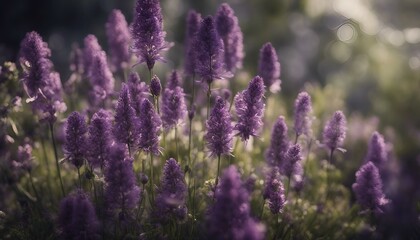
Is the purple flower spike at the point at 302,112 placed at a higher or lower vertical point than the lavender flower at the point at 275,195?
higher

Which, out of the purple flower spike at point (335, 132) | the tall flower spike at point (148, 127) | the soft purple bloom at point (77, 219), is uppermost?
the purple flower spike at point (335, 132)

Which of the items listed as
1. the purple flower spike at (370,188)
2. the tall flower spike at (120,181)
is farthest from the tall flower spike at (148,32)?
the purple flower spike at (370,188)

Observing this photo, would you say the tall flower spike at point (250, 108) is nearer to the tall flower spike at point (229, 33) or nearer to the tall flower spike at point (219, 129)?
the tall flower spike at point (219, 129)

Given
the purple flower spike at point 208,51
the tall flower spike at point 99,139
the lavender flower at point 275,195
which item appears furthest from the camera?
the purple flower spike at point 208,51

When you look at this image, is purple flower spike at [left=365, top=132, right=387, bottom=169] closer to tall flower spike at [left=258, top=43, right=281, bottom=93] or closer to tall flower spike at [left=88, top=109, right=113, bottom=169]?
tall flower spike at [left=258, top=43, right=281, bottom=93]

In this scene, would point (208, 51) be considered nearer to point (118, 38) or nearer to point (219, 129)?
point (219, 129)


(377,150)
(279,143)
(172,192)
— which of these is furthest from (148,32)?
(377,150)
